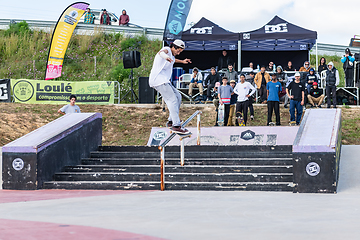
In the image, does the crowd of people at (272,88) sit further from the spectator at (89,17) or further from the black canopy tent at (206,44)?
the spectator at (89,17)

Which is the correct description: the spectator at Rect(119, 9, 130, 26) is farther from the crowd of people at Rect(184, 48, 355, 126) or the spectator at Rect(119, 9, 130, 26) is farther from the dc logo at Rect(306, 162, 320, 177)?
the dc logo at Rect(306, 162, 320, 177)

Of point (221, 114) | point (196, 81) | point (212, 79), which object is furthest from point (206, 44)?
point (221, 114)

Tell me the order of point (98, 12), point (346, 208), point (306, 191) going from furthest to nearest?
point (98, 12), point (306, 191), point (346, 208)

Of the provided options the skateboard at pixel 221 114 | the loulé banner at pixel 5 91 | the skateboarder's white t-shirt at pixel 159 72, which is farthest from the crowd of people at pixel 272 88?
the loulé banner at pixel 5 91

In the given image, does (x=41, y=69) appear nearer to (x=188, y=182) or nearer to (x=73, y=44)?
(x=73, y=44)

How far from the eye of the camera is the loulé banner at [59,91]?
19375 mm

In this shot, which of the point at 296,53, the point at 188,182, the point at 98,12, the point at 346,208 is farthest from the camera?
the point at 98,12

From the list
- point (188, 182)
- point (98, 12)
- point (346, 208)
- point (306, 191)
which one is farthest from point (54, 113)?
point (98, 12)

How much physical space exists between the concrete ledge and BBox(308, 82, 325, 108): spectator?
9.89 m

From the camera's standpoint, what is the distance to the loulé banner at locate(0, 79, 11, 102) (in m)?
19.5

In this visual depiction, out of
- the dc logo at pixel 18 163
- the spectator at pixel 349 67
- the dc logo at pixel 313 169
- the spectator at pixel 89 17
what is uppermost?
the spectator at pixel 89 17

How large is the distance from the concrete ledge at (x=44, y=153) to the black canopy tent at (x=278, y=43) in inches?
458

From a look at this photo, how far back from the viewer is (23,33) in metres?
30.5

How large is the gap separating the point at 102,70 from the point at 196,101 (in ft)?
34.3
